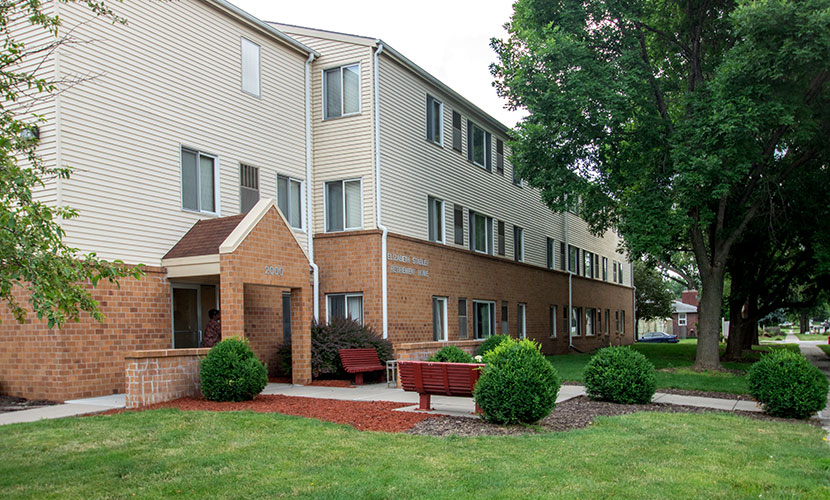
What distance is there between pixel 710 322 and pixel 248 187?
14.2 meters

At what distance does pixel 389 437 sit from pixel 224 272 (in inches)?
246

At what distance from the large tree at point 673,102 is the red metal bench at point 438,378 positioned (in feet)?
33.2

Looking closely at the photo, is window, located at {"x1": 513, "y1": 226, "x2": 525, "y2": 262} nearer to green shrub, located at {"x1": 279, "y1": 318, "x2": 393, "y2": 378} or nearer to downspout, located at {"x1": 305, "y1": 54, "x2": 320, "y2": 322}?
downspout, located at {"x1": 305, "y1": 54, "x2": 320, "y2": 322}

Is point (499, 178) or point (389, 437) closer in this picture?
point (389, 437)

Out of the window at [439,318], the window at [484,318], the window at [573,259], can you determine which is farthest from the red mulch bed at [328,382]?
the window at [573,259]

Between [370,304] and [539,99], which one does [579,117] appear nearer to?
[539,99]

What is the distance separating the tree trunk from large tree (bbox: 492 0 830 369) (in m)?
0.03

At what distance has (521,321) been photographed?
29938 millimetres

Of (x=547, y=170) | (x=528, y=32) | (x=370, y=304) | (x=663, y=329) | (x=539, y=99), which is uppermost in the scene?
(x=528, y=32)

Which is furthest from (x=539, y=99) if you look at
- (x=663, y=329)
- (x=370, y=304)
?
(x=663, y=329)

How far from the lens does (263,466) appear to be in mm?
7238

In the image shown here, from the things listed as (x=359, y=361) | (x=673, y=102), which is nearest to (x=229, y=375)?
(x=359, y=361)

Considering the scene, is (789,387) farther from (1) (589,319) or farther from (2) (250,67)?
(1) (589,319)

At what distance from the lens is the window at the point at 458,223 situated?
956 inches
